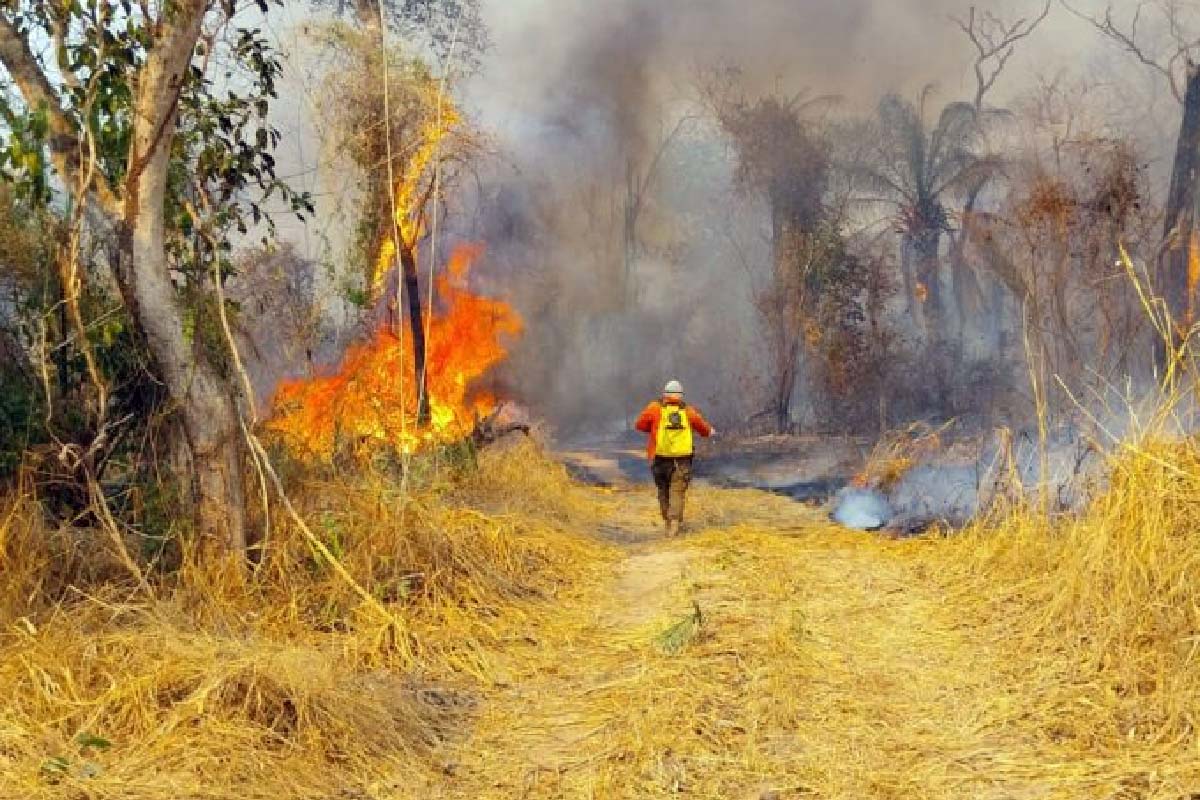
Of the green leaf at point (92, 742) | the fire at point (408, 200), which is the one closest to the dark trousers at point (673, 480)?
the fire at point (408, 200)

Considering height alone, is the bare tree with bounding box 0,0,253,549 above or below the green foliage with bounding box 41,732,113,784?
above

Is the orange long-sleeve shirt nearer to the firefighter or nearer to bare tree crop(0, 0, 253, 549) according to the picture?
the firefighter

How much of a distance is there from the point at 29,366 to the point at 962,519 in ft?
28.1

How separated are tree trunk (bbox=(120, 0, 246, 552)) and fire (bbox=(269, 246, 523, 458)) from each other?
1.15 m

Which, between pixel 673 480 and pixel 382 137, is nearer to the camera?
pixel 673 480

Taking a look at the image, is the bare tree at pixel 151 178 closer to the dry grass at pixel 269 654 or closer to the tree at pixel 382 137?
the dry grass at pixel 269 654

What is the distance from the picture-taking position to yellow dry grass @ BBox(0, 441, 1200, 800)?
3.92 metres

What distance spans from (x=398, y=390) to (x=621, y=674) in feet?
21.2

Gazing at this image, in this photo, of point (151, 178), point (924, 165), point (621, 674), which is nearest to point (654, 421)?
point (621, 674)

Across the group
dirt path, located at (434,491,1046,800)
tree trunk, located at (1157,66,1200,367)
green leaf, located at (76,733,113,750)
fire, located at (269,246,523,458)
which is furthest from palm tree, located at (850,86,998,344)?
green leaf, located at (76,733,113,750)

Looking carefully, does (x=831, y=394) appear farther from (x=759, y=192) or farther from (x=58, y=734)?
(x=58, y=734)

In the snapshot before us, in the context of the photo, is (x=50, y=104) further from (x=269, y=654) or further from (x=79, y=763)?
(x=79, y=763)

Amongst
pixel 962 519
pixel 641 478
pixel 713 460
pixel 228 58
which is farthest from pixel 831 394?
pixel 228 58

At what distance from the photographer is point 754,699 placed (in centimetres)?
468
